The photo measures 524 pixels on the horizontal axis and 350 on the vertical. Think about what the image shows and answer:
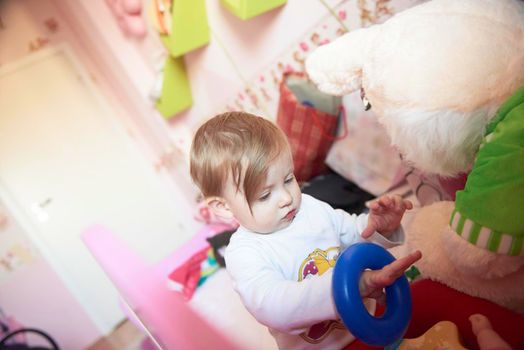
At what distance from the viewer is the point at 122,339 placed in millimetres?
2346

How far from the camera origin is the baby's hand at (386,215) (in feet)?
1.98

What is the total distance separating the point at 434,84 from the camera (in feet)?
1.75

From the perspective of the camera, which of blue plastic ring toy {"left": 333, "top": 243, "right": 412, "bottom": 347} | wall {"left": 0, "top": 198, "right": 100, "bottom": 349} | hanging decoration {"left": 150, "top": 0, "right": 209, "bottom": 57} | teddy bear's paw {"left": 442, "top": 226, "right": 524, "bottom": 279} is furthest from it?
wall {"left": 0, "top": 198, "right": 100, "bottom": 349}

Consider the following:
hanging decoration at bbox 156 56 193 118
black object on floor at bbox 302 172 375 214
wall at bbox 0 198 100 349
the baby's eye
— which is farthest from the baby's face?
wall at bbox 0 198 100 349

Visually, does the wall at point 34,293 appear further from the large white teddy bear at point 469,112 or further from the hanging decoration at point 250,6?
the large white teddy bear at point 469,112

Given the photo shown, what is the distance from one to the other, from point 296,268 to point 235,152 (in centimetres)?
20

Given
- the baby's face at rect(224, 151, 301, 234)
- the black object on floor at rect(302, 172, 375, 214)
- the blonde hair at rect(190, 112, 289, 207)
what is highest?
the blonde hair at rect(190, 112, 289, 207)

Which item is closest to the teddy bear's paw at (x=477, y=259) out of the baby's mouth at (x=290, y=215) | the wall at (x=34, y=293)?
the baby's mouth at (x=290, y=215)

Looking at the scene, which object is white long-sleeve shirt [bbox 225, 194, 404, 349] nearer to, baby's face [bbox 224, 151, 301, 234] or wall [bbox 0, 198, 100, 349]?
baby's face [bbox 224, 151, 301, 234]

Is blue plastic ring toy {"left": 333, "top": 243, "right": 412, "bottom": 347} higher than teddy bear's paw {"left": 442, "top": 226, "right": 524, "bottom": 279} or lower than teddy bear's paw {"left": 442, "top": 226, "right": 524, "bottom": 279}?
higher

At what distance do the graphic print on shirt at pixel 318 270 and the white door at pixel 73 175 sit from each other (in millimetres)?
1999

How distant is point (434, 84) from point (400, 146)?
11cm

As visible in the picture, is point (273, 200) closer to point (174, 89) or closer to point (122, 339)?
point (174, 89)

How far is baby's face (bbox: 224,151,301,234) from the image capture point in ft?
1.86
